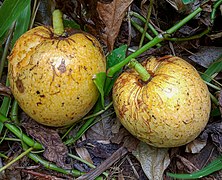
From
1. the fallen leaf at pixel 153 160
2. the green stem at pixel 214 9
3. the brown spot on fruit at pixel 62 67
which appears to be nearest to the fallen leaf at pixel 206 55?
the green stem at pixel 214 9

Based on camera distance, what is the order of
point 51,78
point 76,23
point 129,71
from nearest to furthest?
point 51,78 < point 129,71 < point 76,23

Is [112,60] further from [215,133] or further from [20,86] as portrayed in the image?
[215,133]

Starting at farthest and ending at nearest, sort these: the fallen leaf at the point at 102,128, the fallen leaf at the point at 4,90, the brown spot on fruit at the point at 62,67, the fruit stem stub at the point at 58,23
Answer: the fallen leaf at the point at 102,128 < the fallen leaf at the point at 4,90 < the fruit stem stub at the point at 58,23 < the brown spot on fruit at the point at 62,67

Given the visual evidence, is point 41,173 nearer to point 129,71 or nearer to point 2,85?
point 2,85

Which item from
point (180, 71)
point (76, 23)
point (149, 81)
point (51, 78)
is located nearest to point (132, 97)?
point (149, 81)

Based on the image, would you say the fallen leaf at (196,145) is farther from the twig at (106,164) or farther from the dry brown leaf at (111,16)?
the dry brown leaf at (111,16)
